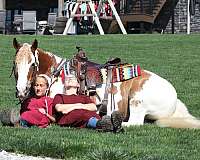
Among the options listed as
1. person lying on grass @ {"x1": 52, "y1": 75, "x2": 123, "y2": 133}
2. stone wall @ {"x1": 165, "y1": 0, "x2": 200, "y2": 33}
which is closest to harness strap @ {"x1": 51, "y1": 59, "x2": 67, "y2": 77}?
person lying on grass @ {"x1": 52, "y1": 75, "x2": 123, "y2": 133}

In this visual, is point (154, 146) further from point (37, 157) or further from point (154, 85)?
point (154, 85)

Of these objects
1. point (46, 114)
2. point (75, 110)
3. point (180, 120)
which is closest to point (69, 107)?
point (75, 110)

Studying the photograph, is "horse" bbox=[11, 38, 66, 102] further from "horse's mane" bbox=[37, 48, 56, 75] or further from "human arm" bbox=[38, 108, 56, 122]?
"human arm" bbox=[38, 108, 56, 122]

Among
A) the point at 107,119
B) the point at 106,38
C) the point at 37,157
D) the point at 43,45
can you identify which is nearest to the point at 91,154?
the point at 37,157

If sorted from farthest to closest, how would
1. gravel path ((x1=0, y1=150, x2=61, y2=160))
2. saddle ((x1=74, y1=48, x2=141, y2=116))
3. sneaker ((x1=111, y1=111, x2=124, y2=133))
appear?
saddle ((x1=74, y1=48, x2=141, y2=116)) < sneaker ((x1=111, y1=111, x2=124, y2=133)) < gravel path ((x1=0, y1=150, x2=61, y2=160))

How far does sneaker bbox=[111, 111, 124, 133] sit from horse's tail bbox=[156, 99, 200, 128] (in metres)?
0.92

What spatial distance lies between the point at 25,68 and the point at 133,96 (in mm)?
1375

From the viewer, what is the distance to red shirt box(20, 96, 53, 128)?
728 cm

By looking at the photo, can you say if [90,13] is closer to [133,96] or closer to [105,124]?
[133,96]

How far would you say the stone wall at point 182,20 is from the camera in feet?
95.5

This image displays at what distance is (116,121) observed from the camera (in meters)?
6.58

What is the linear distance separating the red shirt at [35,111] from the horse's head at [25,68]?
0.83 feet

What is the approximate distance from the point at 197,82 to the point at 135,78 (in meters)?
4.30

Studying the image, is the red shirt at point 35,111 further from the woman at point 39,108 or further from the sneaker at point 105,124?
the sneaker at point 105,124
